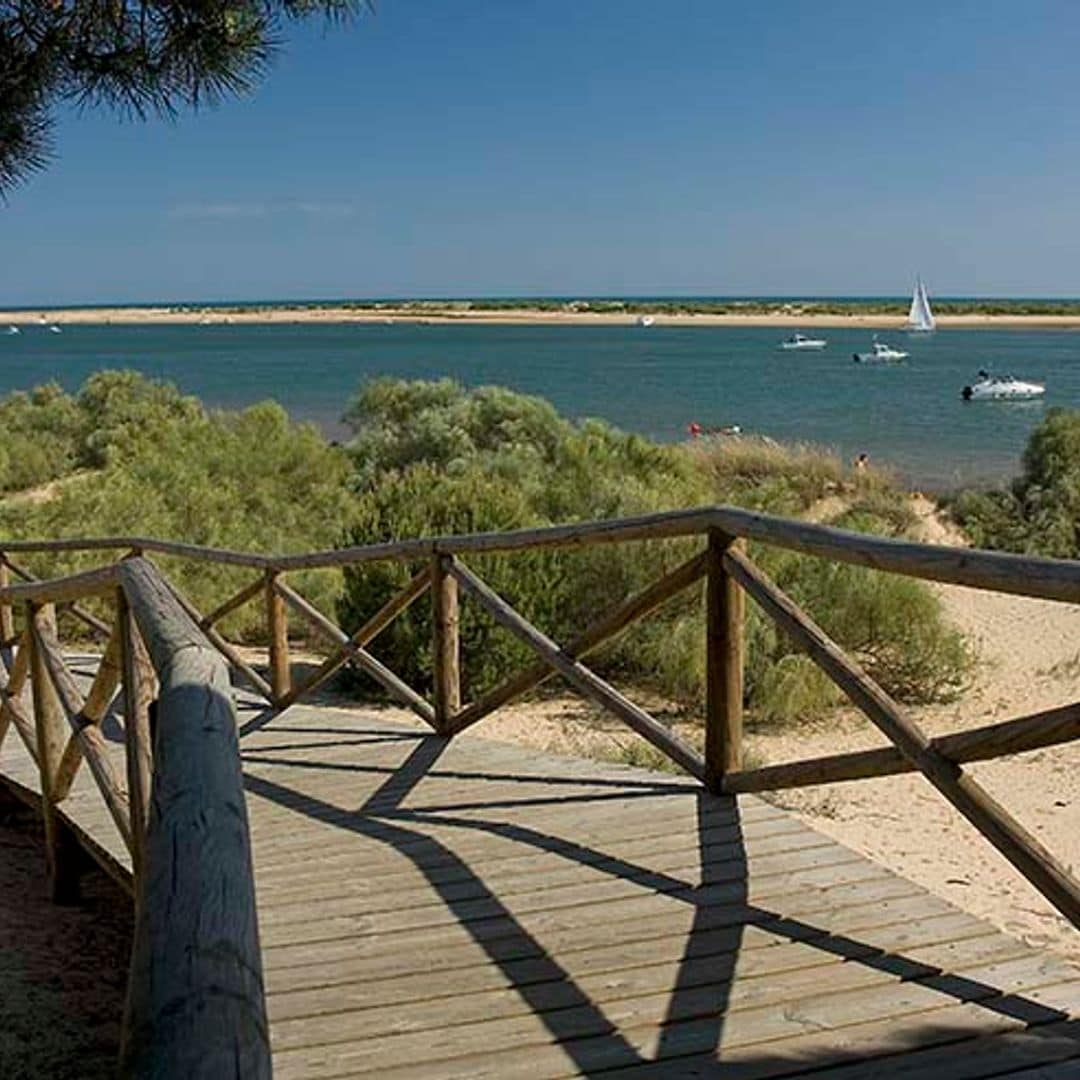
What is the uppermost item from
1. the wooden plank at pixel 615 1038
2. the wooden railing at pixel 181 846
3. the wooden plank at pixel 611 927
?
the wooden railing at pixel 181 846

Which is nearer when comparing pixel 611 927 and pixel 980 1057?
pixel 980 1057

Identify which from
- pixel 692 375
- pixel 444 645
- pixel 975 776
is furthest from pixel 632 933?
pixel 692 375

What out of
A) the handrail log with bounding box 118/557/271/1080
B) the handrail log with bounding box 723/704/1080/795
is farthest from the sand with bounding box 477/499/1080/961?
the handrail log with bounding box 118/557/271/1080

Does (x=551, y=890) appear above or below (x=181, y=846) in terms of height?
below

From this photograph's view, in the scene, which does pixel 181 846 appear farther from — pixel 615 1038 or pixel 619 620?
pixel 619 620

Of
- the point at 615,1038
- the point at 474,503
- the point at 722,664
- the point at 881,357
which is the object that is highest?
the point at 881,357

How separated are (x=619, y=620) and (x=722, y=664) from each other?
16.9 inches

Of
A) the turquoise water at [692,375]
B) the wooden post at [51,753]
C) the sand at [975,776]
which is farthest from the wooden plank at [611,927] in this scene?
the turquoise water at [692,375]

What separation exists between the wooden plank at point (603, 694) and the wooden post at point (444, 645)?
0.51 metres

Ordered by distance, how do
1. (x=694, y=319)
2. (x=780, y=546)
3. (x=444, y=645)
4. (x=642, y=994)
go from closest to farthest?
(x=642, y=994), (x=780, y=546), (x=444, y=645), (x=694, y=319)

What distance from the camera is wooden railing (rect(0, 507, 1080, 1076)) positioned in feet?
5.87

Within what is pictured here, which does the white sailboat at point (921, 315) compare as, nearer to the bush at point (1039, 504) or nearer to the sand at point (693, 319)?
the sand at point (693, 319)

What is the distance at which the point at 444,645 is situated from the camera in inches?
219

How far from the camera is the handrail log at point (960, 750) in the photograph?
256 centimetres
